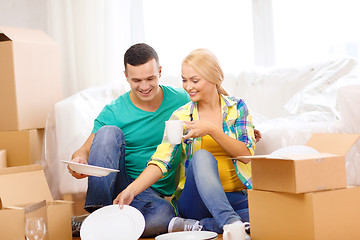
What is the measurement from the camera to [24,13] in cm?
382

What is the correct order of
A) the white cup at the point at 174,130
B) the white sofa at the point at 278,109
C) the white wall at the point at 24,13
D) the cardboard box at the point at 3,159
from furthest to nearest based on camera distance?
1. the white wall at the point at 24,13
2. the cardboard box at the point at 3,159
3. the white sofa at the point at 278,109
4. the white cup at the point at 174,130

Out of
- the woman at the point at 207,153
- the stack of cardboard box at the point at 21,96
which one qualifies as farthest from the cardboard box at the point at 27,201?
the stack of cardboard box at the point at 21,96

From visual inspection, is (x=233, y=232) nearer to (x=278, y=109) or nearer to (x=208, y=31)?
(x=278, y=109)

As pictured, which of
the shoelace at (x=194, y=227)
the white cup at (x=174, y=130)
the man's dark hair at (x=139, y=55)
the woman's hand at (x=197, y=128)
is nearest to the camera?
the white cup at (x=174, y=130)

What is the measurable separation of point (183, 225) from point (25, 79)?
1.43 meters

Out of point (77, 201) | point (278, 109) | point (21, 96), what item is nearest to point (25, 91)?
Result: point (21, 96)

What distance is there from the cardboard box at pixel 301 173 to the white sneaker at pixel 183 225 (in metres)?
0.35

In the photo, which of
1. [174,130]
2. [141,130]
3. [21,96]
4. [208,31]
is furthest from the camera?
[208,31]

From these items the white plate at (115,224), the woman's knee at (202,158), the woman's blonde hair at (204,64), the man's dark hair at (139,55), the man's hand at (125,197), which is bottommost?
the white plate at (115,224)

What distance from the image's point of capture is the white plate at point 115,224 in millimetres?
1873

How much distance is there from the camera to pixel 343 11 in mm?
3469

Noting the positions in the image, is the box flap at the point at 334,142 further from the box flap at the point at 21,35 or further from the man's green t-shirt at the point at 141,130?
the box flap at the point at 21,35

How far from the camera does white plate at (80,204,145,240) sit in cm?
187

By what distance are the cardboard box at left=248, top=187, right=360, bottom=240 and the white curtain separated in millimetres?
2196
